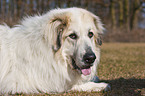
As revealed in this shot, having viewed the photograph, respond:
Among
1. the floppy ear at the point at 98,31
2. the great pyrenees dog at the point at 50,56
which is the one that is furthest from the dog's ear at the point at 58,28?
the floppy ear at the point at 98,31

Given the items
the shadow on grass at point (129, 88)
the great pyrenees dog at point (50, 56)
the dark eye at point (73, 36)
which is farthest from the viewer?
the dark eye at point (73, 36)

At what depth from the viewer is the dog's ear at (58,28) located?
3386 millimetres

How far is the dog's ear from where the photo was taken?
3.39 meters

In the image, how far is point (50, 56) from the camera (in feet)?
11.2

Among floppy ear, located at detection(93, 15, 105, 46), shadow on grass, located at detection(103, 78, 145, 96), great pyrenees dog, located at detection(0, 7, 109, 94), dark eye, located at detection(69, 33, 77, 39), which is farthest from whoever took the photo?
floppy ear, located at detection(93, 15, 105, 46)

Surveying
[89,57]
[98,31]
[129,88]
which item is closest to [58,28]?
[89,57]

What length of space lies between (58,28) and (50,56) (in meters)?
0.52

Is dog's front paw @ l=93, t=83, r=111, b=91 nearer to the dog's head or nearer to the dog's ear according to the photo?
the dog's head

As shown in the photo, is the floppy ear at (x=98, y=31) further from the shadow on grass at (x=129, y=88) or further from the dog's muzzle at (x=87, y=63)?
the shadow on grass at (x=129, y=88)

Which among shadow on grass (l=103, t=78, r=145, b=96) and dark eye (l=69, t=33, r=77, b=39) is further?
dark eye (l=69, t=33, r=77, b=39)

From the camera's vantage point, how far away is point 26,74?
11.0 feet

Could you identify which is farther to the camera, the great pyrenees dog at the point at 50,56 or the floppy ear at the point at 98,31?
the floppy ear at the point at 98,31

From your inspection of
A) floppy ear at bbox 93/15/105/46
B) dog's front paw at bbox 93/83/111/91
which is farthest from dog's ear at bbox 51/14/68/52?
dog's front paw at bbox 93/83/111/91

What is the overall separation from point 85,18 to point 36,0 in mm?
36198
